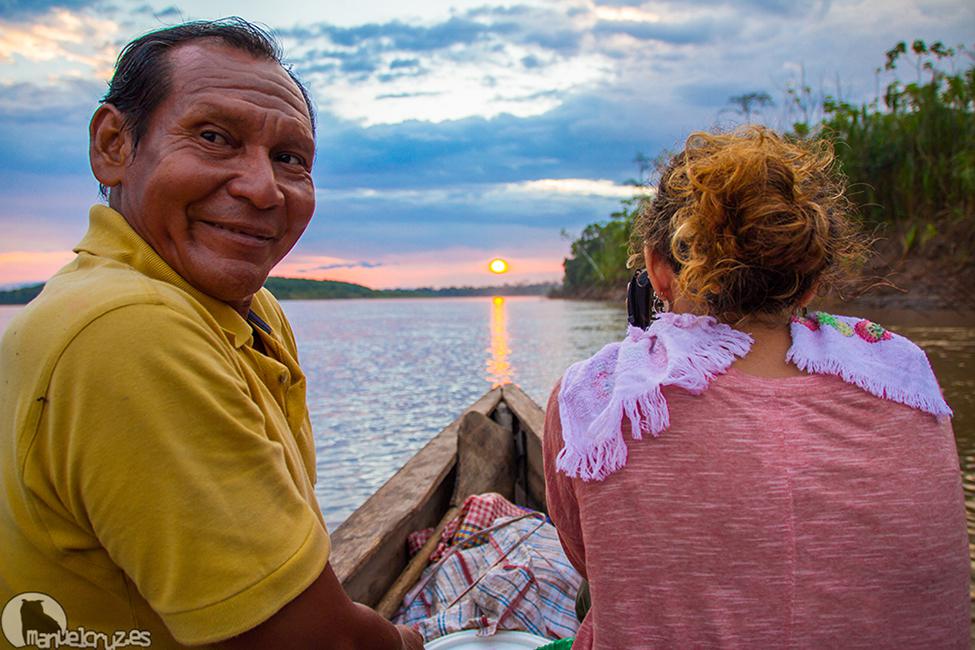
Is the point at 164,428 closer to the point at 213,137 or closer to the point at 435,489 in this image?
the point at 213,137

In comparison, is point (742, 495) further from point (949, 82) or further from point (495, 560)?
point (949, 82)

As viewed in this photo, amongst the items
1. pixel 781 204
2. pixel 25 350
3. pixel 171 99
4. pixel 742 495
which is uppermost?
pixel 171 99

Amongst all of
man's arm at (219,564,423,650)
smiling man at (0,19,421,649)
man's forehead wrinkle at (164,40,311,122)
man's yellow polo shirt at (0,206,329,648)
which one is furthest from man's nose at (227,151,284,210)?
man's arm at (219,564,423,650)

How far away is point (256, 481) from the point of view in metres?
0.91

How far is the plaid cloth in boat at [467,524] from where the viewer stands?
9.03ft

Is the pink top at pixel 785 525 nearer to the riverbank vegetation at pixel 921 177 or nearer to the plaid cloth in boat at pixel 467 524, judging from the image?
the plaid cloth in boat at pixel 467 524

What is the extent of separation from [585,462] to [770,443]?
0.28m

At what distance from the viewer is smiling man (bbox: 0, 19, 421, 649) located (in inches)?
32.9

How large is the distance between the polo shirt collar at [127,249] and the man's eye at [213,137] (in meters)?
0.18

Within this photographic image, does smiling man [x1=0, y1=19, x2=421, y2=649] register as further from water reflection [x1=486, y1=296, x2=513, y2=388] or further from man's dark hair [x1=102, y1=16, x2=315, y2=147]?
water reflection [x1=486, y1=296, x2=513, y2=388]

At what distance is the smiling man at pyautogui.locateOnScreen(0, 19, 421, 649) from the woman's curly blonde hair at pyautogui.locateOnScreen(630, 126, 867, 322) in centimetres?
72

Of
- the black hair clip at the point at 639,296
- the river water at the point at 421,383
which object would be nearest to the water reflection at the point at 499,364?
the river water at the point at 421,383

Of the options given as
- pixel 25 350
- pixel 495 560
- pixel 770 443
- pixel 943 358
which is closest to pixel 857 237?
pixel 770 443

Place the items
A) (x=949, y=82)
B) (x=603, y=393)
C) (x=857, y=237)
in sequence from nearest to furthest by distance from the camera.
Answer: (x=603, y=393) < (x=857, y=237) < (x=949, y=82)
